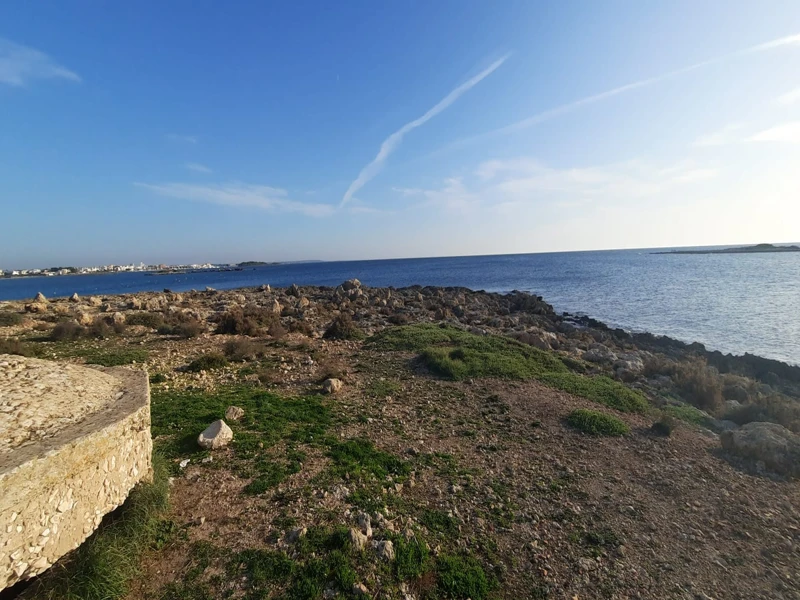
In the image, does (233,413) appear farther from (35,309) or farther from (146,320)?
(35,309)

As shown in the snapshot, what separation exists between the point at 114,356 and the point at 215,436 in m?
9.42

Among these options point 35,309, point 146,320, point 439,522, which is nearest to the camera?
point 439,522

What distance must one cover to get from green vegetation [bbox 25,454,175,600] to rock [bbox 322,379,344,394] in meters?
6.63

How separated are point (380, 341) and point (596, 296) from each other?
4182cm

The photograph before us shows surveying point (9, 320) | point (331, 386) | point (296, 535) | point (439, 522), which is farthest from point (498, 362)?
point (9, 320)

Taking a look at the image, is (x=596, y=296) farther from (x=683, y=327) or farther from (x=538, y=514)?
(x=538, y=514)

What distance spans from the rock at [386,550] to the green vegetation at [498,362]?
369 inches

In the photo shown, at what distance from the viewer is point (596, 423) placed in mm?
11273

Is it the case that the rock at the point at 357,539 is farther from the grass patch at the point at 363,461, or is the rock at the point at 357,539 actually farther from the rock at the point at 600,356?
the rock at the point at 600,356

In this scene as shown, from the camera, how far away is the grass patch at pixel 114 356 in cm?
Result: 1389

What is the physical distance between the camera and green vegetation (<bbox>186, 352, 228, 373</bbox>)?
1395 cm

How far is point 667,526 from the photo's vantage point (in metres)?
7.15

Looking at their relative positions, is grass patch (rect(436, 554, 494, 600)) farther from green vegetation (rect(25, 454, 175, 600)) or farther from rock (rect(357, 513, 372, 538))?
green vegetation (rect(25, 454, 175, 600))

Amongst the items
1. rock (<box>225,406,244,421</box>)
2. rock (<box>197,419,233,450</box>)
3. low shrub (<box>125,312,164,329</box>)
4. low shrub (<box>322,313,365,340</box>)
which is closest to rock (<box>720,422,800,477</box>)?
rock (<box>197,419,233,450</box>)
